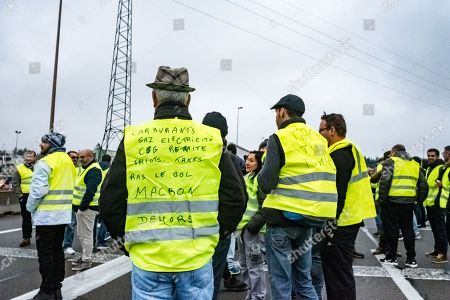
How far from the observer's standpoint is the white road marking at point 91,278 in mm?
5375

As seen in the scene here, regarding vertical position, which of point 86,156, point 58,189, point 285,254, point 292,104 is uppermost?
point 292,104

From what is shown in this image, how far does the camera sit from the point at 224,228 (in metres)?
2.55

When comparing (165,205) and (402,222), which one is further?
(402,222)

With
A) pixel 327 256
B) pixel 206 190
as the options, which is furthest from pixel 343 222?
pixel 206 190

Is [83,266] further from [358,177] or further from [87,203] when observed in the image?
→ [358,177]

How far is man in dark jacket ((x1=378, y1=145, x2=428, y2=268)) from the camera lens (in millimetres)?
7242

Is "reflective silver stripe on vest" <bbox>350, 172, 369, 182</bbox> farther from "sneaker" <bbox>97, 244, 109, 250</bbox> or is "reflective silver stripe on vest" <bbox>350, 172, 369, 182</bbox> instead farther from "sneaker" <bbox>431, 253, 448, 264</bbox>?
"sneaker" <bbox>97, 244, 109, 250</bbox>

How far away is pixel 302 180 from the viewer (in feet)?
11.5

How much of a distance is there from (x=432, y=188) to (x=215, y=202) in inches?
323

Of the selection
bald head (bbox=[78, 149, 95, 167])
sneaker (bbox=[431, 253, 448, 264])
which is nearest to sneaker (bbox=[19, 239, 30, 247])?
bald head (bbox=[78, 149, 95, 167])

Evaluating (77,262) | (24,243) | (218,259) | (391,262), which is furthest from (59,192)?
(391,262)

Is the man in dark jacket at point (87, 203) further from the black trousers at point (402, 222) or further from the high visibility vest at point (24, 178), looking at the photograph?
the black trousers at point (402, 222)

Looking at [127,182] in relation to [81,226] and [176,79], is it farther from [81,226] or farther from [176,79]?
[81,226]

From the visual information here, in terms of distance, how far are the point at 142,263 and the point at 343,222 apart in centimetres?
243
